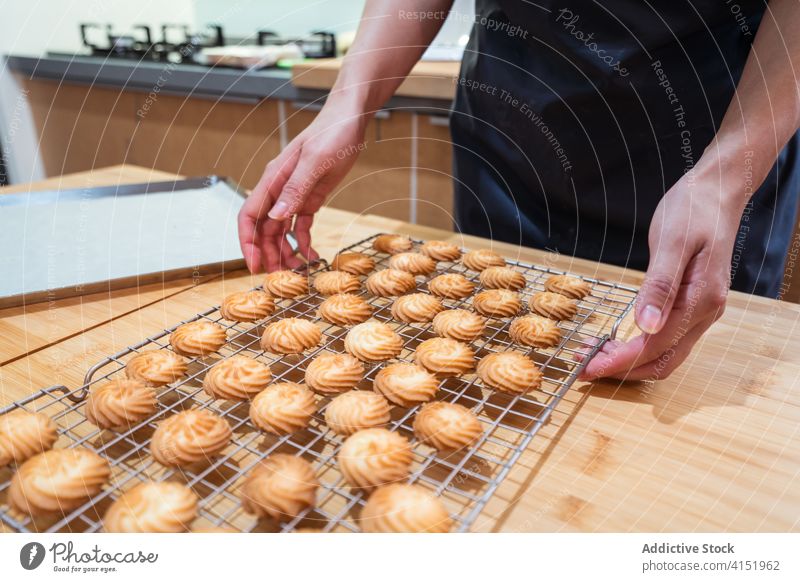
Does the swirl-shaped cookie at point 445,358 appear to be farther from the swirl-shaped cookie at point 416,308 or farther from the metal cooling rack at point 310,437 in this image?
the swirl-shaped cookie at point 416,308

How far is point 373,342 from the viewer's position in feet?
4.59

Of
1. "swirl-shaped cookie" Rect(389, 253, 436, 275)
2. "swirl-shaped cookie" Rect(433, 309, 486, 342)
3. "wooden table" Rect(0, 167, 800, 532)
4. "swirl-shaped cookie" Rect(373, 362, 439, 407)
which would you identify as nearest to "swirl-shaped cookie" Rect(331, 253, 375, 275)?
"swirl-shaped cookie" Rect(389, 253, 436, 275)

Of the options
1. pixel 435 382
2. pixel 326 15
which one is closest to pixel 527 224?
pixel 435 382

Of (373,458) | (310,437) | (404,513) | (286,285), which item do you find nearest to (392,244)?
(286,285)

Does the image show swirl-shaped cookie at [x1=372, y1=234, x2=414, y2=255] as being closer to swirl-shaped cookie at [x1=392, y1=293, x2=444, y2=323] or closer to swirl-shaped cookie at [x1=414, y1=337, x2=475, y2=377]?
swirl-shaped cookie at [x1=392, y1=293, x2=444, y2=323]

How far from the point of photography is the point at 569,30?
182 centimetres

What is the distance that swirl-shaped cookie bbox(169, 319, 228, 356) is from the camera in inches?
54.9

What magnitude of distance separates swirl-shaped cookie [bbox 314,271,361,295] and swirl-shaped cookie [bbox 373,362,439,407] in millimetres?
488

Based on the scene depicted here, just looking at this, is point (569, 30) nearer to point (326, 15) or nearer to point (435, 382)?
point (435, 382)

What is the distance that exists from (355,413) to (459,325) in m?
0.43

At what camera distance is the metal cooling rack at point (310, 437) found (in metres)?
0.99

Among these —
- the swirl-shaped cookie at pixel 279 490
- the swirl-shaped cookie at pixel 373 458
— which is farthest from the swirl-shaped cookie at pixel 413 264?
the swirl-shaped cookie at pixel 279 490
